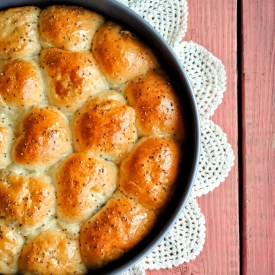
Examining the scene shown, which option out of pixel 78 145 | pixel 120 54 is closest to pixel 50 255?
pixel 78 145

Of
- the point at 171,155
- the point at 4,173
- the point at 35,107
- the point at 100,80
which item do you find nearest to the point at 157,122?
the point at 171,155

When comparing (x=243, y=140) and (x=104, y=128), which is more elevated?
(x=104, y=128)

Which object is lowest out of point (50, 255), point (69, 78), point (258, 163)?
point (258, 163)

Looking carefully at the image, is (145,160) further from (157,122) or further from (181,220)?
(181,220)

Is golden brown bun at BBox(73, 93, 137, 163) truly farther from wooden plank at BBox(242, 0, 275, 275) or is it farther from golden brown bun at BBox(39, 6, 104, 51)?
wooden plank at BBox(242, 0, 275, 275)

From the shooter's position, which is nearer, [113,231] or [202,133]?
[113,231]

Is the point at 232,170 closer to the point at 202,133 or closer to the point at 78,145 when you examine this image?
the point at 202,133
